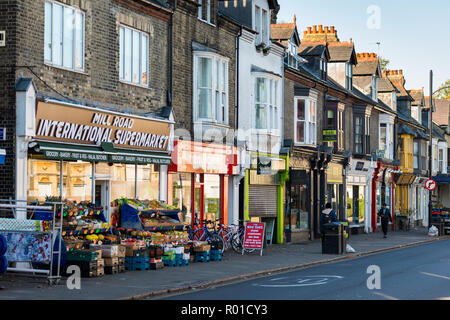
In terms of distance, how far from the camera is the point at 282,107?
102ft

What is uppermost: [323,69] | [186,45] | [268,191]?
[323,69]

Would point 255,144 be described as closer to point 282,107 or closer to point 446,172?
point 282,107

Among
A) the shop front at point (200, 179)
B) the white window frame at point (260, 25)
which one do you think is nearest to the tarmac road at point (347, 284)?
the shop front at point (200, 179)

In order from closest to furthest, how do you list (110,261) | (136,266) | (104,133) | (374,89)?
(110,261) < (136,266) < (104,133) < (374,89)

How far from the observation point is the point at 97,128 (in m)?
19.1

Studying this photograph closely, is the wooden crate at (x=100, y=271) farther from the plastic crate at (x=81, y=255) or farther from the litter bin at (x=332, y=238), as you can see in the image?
the litter bin at (x=332, y=238)

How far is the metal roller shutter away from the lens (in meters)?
28.7

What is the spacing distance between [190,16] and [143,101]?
13.7ft

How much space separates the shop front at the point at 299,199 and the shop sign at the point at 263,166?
103 inches

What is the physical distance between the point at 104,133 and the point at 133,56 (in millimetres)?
2971

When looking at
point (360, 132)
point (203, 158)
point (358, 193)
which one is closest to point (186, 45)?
point (203, 158)

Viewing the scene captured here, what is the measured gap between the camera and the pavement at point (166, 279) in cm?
1380

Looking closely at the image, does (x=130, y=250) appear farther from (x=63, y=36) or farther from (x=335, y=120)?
(x=335, y=120)
